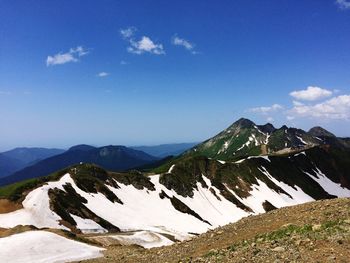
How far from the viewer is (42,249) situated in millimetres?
42000

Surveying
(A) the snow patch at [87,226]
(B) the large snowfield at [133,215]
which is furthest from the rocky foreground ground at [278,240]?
(A) the snow patch at [87,226]

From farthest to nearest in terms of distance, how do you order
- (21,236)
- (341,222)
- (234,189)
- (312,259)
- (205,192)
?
(234,189)
(205,192)
(21,236)
(341,222)
(312,259)

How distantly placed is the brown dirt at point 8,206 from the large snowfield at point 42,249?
43.4 metres

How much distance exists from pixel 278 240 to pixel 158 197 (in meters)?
110

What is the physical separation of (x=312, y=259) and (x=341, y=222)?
20.2ft

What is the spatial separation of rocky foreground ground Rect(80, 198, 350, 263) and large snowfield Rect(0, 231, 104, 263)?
7.22 m

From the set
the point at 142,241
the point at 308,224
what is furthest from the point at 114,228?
the point at 308,224

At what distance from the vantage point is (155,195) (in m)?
132

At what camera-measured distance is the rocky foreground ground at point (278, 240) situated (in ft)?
68.6

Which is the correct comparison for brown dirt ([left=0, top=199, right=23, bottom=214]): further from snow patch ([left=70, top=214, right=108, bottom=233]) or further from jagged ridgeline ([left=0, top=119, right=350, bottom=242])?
snow patch ([left=70, top=214, right=108, bottom=233])

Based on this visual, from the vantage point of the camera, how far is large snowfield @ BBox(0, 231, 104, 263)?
38.9 metres

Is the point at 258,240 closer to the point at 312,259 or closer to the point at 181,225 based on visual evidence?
the point at 312,259

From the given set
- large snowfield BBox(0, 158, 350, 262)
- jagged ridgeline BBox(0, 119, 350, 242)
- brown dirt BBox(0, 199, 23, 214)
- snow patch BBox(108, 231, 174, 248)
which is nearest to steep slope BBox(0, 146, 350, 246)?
jagged ridgeline BBox(0, 119, 350, 242)

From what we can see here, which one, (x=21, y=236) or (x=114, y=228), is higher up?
(x=21, y=236)
